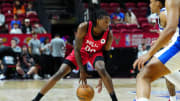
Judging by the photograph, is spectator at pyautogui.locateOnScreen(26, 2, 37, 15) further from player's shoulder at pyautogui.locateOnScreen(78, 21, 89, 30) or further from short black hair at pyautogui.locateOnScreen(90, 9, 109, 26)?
short black hair at pyautogui.locateOnScreen(90, 9, 109, 26)

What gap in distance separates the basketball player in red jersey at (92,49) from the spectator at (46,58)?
309 inches

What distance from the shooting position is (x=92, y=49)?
6.02 meters

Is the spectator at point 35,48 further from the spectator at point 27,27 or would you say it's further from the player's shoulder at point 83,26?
the player's shoulder at point 83,26

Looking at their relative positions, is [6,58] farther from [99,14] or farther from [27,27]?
[99,14]

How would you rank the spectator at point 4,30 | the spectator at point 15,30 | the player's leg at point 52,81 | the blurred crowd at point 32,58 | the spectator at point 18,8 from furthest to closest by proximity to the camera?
1. the spectator at point 18,8
2. the spectator at point 4,30
3. the spectator at point 15,30
4. the blurred crowd at point 32,58
5. the player's leg at point 52,81

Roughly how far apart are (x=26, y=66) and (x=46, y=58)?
83 cm

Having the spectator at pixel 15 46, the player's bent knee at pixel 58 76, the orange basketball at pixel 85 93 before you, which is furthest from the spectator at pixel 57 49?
the orange basketball at pixel 85 93

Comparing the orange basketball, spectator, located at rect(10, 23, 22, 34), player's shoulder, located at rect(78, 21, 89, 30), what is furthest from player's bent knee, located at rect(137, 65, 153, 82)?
spectator, located at rect(10, 23, 22, 34)

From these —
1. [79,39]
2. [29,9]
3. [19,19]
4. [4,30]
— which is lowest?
[4,30]

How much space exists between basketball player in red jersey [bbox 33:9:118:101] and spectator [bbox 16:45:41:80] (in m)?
7.64

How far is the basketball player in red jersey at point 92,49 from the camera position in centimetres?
561

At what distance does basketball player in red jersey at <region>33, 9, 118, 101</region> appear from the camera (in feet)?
18.4

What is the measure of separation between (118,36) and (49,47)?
2791 millimetres

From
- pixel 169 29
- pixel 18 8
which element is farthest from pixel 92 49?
pixel 18 8
